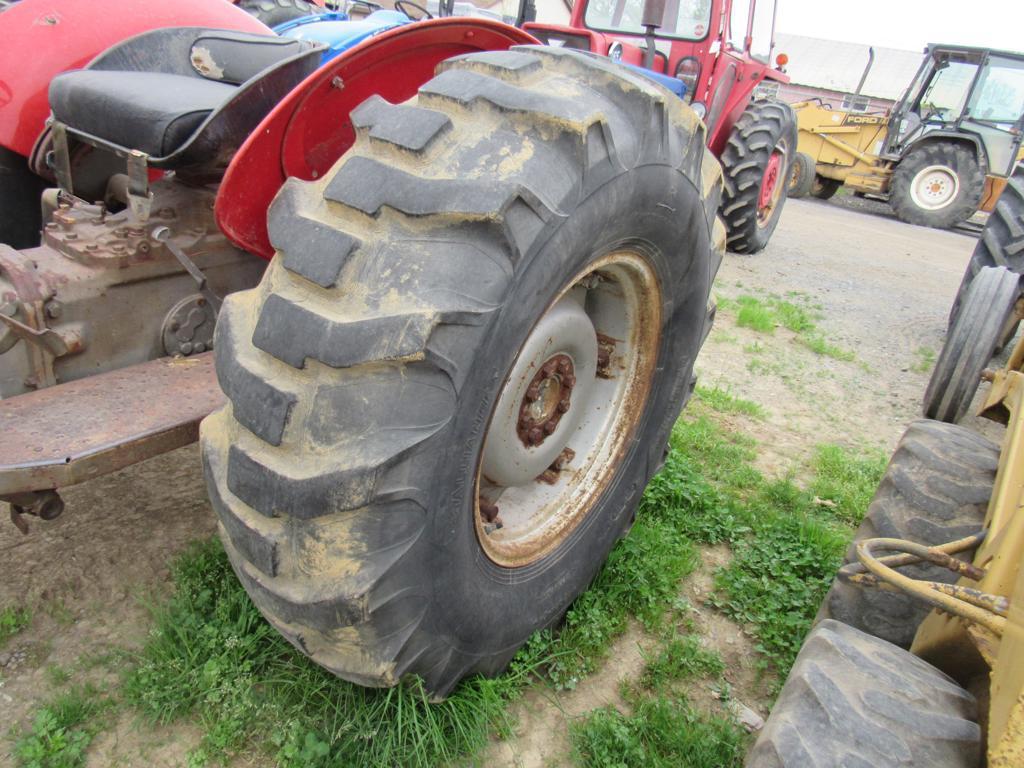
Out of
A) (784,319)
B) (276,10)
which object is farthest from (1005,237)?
(276,10)

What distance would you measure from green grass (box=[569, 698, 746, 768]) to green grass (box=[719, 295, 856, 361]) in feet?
11.3

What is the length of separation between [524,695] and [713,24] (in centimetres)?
529

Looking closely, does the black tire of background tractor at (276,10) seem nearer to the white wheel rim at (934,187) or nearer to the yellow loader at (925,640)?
the yellow loader at (925,640)

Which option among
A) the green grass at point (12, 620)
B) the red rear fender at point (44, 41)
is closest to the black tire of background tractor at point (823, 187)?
the red rear fender at point (44, 41)

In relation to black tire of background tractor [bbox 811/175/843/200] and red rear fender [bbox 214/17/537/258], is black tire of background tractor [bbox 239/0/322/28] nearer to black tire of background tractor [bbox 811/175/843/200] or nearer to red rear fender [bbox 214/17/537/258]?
red rear fender [bbox 214/17/537/258]

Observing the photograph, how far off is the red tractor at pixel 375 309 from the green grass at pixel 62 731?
427mm

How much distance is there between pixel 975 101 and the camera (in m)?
11.0

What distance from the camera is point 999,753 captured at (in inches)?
40.6

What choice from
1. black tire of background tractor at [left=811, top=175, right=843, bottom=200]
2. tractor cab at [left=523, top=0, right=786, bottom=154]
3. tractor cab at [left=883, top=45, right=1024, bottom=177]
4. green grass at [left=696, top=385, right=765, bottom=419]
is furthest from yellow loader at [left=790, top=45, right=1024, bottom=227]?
green grass at [left=696, top=385, right=765, bottom=419]

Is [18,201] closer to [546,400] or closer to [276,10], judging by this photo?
[546,400]

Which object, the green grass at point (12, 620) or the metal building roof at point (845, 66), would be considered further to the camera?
the metal building roof at point (845, 66)

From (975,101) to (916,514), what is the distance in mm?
11666

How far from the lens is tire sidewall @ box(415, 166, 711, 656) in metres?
1.33

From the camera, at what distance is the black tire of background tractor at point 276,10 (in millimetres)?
3779
